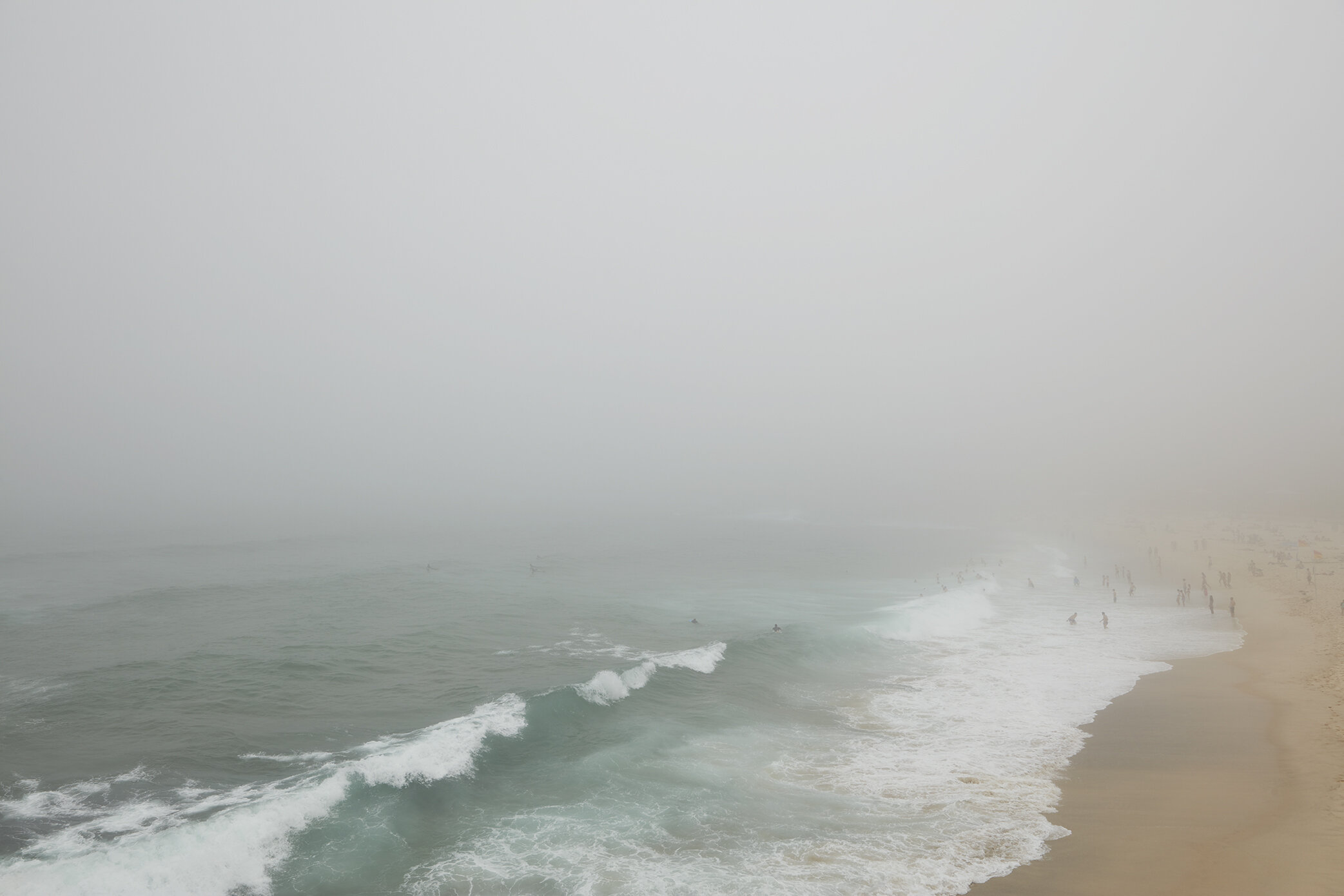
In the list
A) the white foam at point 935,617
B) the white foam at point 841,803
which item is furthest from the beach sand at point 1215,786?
the white foam at point 935,617

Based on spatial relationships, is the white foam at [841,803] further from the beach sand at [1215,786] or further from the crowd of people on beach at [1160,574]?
the crowd of people on beach at [1160,574]

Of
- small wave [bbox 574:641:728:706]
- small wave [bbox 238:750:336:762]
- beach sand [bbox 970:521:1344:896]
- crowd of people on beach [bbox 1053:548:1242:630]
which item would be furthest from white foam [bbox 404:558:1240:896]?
crowd of people on beach [bbox 1053:548:1242:630]

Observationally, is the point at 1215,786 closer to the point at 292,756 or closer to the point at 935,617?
the point at 935,617

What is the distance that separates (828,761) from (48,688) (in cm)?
3239

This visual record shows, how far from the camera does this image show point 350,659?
110 feet

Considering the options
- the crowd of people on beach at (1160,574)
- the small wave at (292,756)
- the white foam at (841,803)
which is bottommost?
the crowd of people on beach at (1160,574)

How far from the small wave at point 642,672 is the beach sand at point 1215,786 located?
16841 mm

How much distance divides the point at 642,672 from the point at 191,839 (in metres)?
18.7

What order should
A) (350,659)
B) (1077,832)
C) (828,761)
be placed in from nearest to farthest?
(1077,832) < (828,761) < (350,659)

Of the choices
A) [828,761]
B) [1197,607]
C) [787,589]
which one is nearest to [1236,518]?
[1197,607]

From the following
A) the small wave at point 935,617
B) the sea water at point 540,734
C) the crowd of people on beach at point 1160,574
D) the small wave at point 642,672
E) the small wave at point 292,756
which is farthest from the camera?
the crowd of people on beach at point 1160,574

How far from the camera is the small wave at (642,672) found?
2835 cm

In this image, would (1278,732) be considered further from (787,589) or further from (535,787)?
(787,589)

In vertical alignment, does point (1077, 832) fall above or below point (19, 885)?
below
